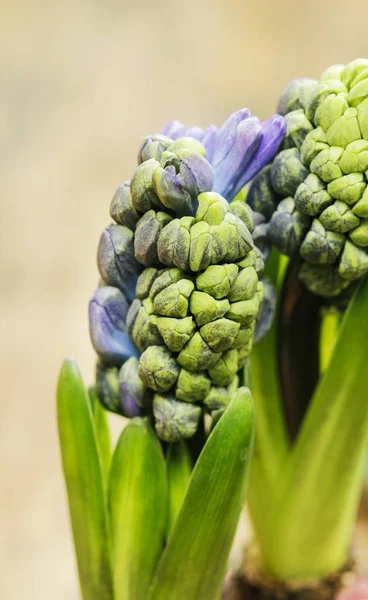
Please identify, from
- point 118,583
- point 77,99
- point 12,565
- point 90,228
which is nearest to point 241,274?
point 118,583

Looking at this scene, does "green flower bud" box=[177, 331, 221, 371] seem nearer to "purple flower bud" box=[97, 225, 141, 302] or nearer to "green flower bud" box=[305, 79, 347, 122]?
"purple flower bud" box=[97, 225, 141, 302]

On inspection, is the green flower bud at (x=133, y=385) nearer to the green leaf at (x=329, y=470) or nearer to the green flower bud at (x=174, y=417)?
the green flower bud at (x=174, y=417)

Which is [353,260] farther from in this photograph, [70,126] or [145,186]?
[70,126]

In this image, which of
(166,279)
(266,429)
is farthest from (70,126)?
(166,279)

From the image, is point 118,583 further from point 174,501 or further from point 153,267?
point 153,267

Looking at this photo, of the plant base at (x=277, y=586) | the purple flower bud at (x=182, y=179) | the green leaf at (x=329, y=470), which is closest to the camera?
the purple flower bud at (x=182, y=179)

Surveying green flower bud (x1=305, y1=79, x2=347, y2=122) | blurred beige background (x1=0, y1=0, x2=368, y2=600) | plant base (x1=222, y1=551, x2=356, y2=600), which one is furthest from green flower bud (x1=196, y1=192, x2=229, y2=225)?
blurred beige background (x1=0, y1=0, x2=368, y2=600)

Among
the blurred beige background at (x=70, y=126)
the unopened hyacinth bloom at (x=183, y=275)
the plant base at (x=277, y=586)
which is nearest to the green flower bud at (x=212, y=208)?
the unopened hyacinth bloom at (x=183, y=275)
